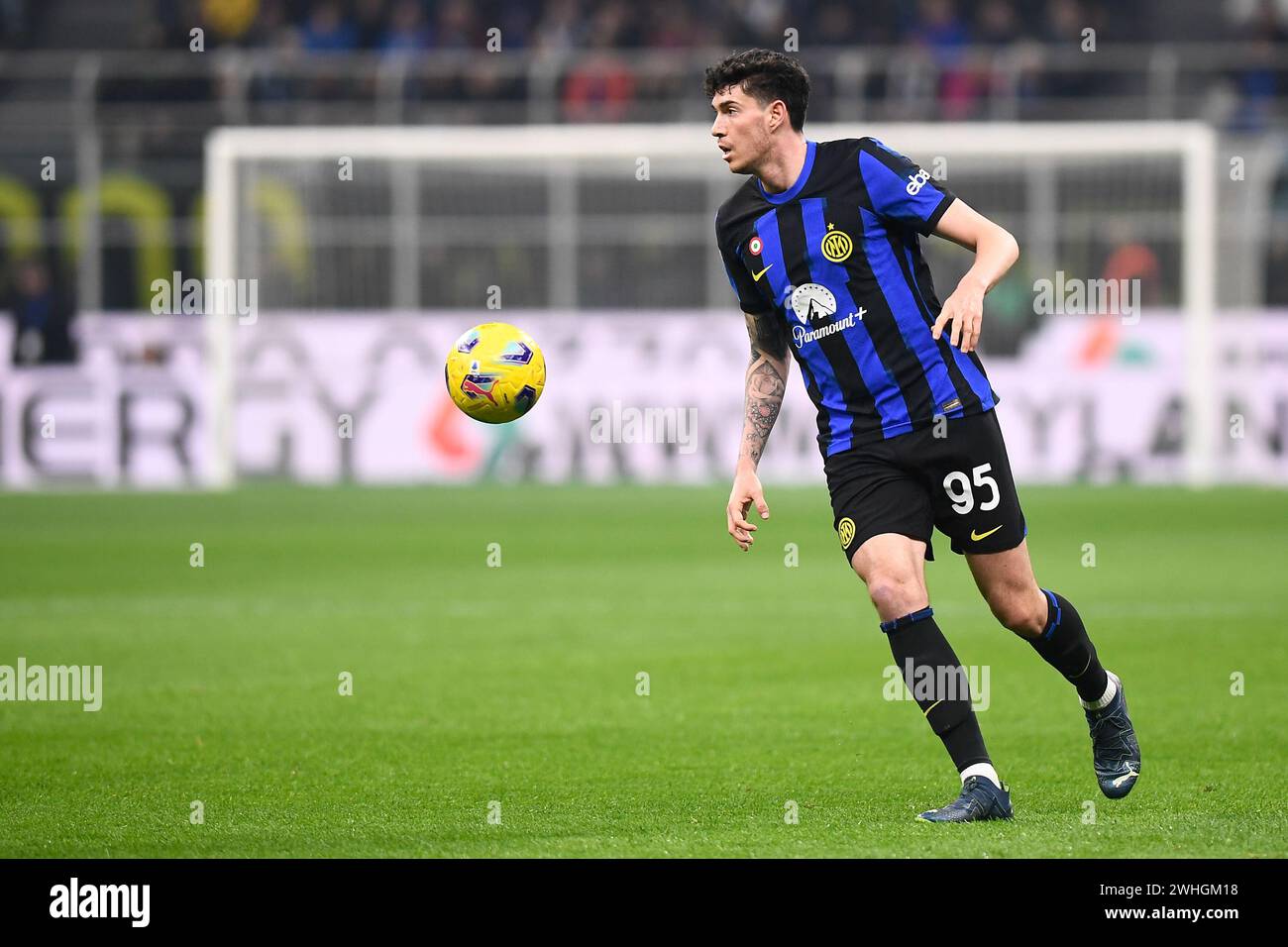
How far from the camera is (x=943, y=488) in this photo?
594 cm

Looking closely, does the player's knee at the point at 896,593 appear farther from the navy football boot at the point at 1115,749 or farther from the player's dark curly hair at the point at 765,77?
the player's dark curly hair at the point at 765,77

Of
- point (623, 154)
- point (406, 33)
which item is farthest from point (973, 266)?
point (406, 33)

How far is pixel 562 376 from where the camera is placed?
21828mm

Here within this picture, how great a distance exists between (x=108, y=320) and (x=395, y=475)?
370cm

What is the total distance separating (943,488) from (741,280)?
0.95 meters

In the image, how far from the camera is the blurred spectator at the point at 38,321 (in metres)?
22.1

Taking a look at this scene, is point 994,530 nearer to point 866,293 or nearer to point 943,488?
point 943,488

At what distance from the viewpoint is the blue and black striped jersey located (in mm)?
5977

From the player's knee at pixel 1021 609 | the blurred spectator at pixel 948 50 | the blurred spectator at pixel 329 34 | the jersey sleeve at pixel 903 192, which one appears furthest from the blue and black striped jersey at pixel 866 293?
the blurred spectator at pixel 329 34

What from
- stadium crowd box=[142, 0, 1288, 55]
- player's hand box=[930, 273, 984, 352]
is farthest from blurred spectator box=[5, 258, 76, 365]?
player's hand box=[930, 273, 984, 352]

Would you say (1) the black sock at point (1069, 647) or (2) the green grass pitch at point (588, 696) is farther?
(1) the black sock at point (1069, 647)

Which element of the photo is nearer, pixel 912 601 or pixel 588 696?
pixel 912 601

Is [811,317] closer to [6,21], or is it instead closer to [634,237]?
[634,237]

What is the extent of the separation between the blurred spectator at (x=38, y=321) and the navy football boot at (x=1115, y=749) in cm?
1777
